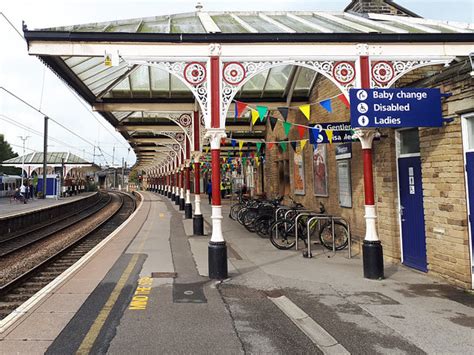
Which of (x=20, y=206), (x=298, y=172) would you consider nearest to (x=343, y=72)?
(x=298, y=172)

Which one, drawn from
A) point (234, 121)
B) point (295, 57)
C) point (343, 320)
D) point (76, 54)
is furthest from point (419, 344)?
point (234, 121)

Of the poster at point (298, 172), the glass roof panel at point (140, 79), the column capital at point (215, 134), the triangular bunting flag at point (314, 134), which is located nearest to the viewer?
the column capital at point (215, 134)

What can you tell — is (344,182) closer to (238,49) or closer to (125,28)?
(238,49)

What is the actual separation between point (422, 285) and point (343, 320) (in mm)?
2396

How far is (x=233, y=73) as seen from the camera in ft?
21.1

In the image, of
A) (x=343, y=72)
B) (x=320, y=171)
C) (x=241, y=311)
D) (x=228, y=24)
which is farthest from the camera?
(x=320, y=171)

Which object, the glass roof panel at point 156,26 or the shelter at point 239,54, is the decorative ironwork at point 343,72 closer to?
the shelter at point 239,54

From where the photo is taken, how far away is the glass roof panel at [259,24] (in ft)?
23.7

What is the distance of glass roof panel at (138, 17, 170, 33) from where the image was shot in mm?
6789

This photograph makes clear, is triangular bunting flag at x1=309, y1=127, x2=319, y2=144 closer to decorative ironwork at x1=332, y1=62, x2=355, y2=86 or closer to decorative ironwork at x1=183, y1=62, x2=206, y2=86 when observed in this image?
decorative ironwork at x1=332, y1=62, x2=355, y2=86

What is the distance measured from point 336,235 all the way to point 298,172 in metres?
3.44

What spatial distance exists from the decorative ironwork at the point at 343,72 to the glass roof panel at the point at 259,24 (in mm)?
1536

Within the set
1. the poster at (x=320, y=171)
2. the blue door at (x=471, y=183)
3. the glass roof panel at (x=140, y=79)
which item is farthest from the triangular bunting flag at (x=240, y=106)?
the glass roof panel at (x=140, y=79)

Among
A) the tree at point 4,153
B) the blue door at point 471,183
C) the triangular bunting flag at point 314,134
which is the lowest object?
the blue door at point 471,183
